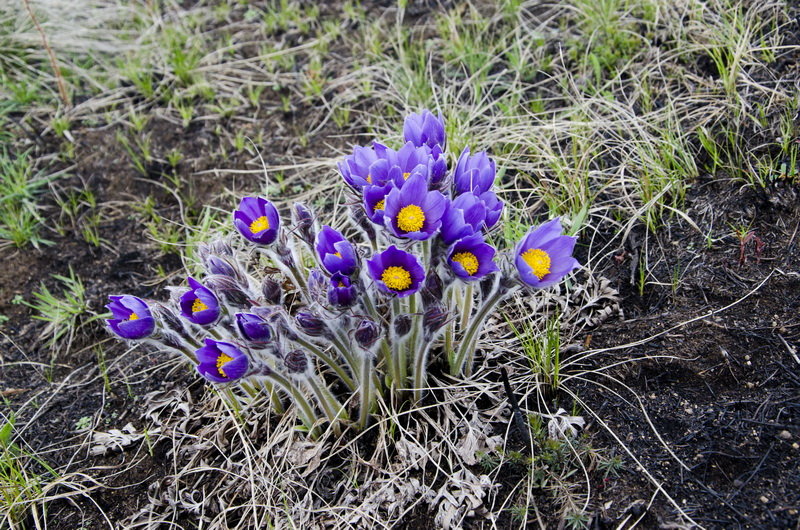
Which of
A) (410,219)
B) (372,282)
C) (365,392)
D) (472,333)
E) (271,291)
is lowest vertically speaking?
(365,392)

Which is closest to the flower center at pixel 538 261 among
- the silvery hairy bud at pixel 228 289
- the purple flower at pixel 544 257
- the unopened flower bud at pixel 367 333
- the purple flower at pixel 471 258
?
the purple flower at pixel 544 257

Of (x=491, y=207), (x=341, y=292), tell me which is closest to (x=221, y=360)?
(x=341, y=292)

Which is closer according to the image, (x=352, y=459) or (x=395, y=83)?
(x=352, y=459)


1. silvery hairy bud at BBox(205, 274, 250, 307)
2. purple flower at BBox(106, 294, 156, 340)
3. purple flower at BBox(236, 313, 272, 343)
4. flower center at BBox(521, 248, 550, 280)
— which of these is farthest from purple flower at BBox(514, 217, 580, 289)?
purple flower at BBox(106, 294, 156, 340)

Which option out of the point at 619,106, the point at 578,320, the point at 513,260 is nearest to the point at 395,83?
the point at 619,106

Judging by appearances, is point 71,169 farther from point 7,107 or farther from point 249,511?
point 249,511

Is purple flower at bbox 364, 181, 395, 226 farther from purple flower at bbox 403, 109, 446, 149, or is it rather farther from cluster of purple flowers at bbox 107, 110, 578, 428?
purple flower at bbox 403, 109, 446, 149

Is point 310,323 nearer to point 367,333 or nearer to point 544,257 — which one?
point 367,333
